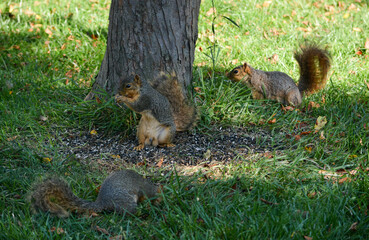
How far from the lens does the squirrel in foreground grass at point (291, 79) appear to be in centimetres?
378

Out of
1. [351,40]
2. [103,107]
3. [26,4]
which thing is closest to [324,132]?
[103,107]

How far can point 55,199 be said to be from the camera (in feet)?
7.36

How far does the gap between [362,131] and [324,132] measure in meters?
0.26

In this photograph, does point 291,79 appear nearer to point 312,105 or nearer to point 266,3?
point 312,105

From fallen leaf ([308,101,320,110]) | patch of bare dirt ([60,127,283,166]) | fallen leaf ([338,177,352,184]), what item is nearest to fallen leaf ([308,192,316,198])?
fallen leaf ([338,177,352,184])

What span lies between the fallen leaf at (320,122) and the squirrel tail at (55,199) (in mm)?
1793

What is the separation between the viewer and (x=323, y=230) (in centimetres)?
200

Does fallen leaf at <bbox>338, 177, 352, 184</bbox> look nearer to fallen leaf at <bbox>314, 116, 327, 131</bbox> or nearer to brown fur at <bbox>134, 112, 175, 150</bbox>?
fallen leaf at <bbox>314, 116, 327, 131</bbox>

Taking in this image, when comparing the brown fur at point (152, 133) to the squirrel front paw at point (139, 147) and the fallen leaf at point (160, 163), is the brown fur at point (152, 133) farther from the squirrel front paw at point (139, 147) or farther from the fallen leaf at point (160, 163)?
the fallen leaf at point (160, 163)

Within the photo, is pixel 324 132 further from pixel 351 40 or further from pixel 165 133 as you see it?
pixel 351 40

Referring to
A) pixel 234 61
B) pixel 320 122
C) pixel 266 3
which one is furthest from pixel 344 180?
pixel 266 3

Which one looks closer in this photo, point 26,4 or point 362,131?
point 362,131

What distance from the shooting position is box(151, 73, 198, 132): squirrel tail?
323 centimetres

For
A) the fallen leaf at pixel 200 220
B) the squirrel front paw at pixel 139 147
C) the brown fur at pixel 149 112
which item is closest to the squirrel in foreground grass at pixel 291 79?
the brown fur at pixel 149 112
